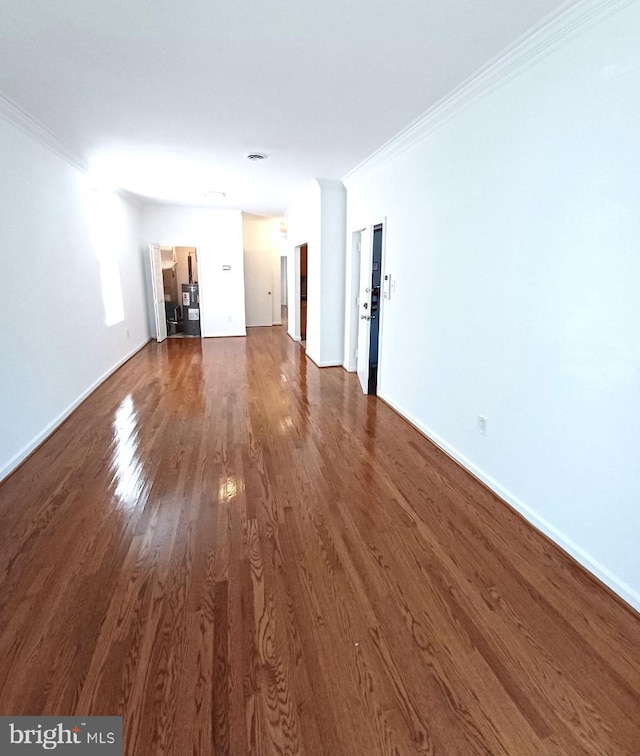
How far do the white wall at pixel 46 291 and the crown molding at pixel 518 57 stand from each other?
311 centimetres

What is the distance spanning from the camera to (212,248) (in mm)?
7832

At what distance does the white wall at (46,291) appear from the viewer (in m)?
2.80

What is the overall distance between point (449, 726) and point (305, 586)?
28.9 inches

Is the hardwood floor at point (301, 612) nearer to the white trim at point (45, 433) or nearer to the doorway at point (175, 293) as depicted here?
the white trim at point (45, 433)

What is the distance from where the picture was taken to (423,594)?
1.74 meters

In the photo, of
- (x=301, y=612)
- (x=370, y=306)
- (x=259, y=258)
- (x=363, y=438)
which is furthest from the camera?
Answer: (x=259, y=258)

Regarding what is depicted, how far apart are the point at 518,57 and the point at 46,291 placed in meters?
3.77

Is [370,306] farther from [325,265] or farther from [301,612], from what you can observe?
[301,612]

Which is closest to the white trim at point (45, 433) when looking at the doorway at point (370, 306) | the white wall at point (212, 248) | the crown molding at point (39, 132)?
the crown molding at point (39, 132)

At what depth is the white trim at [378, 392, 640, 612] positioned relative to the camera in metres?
1.72

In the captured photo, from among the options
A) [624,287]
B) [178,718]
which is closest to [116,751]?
[178,718]

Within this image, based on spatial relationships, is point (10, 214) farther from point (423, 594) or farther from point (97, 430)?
point (423, 594)

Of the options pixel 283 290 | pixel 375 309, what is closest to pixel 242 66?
pixel 375 309

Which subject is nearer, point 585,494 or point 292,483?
point 585,494
